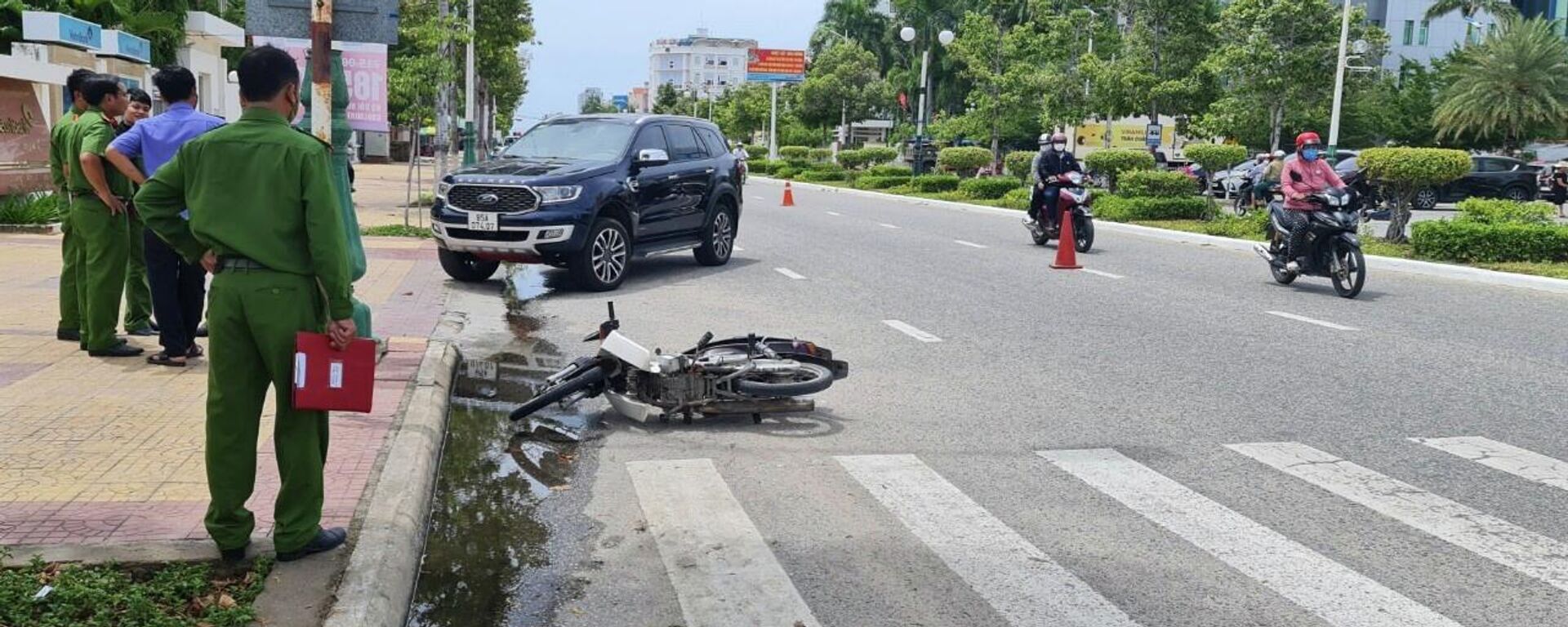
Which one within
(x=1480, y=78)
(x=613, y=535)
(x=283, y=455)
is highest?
(x=1480, y=78)

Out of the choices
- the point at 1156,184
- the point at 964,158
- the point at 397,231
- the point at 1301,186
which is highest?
the point at 964,158

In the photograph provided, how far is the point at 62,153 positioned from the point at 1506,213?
1722cm

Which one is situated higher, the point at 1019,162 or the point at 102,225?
the point at 1019,162

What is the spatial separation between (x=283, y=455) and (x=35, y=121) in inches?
720

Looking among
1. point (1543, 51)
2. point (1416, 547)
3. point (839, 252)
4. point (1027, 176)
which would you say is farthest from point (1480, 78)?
point (1416, 547)

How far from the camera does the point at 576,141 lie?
14570 millimetres

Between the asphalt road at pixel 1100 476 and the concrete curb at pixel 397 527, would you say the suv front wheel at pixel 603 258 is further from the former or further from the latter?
the concrete curb at pixel 397 527

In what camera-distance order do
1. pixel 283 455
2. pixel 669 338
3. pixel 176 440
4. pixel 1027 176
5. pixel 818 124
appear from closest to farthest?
pixel 283 455, pixel 176 440, pixel 669 338, pixel 1027 176, pixel 818 124

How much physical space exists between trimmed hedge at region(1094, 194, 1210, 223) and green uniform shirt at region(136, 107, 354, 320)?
2233 cm

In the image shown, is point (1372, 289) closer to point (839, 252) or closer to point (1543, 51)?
point (839, 252)

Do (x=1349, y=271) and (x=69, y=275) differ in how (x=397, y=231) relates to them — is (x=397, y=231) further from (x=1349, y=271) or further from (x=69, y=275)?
(x=1349, y=271)

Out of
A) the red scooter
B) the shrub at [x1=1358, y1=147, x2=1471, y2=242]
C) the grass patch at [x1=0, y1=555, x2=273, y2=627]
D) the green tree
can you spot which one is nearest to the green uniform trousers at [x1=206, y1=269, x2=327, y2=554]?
the grass patch at [x1=0, y1=555, x2=273, y2=627]

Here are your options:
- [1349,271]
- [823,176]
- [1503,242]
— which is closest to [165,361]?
[1349,271]

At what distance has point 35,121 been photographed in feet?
65.1
